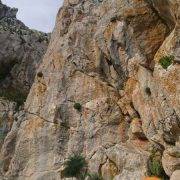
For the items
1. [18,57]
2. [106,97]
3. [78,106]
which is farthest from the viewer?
[18,57]

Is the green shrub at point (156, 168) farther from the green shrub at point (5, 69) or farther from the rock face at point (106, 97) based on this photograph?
the green shrub at point (5, 69)

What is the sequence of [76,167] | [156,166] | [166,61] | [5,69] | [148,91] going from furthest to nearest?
1. [5,69]
2. [76,167]
3. [148,91]
4. [156,166]
5. [166,61]

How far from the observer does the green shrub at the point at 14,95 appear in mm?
59500

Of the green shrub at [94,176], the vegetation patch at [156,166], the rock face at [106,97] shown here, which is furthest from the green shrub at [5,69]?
the vegetation patch at [156,166]

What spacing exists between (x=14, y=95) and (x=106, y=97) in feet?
80.1

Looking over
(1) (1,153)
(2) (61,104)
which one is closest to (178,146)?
(2) (61,104)

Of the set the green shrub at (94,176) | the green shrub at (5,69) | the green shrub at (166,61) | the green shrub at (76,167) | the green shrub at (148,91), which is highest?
the green shrub at (5,69)

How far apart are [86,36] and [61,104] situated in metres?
7.16

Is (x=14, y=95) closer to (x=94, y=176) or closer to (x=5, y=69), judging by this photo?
(x=5, y=69)

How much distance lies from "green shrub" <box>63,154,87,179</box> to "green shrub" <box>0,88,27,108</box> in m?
21.7

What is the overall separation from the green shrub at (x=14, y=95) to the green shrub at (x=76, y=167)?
21.7 m

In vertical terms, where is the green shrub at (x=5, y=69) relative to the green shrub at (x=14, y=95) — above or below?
above

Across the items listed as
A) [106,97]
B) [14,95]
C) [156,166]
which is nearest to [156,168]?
[156,166]

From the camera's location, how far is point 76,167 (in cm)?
3778
